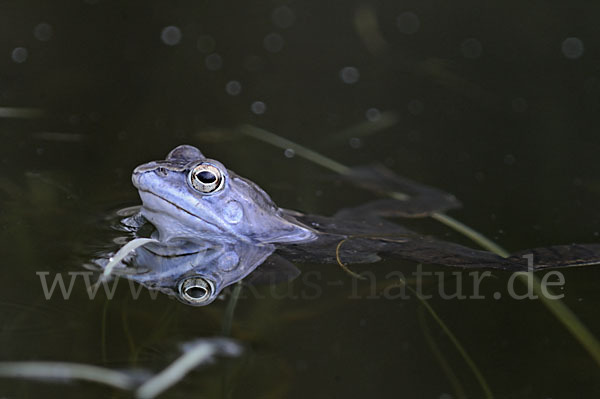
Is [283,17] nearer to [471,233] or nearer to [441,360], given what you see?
[471,233]

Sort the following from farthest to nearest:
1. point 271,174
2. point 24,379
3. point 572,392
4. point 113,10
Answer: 1. point 113,10
2. point 271,174
3. point 572,392
4. point 24,379

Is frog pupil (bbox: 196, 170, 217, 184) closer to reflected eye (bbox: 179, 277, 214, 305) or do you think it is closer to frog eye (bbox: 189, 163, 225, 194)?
frog eye (bbox: 189, 163, 225, 194)

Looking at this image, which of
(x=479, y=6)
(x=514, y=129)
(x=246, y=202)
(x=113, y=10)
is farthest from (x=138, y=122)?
(x=479, y=6)

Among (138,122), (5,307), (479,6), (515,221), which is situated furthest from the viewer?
(479,6)

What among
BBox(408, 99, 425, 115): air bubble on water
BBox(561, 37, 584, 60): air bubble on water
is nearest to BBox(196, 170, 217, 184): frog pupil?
BBox(408, 99, 425, 115): air bubble on water

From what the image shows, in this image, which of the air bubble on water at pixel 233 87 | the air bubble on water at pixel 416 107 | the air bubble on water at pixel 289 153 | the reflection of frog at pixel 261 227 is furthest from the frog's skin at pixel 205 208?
the air bubble on water at pixel 416 107

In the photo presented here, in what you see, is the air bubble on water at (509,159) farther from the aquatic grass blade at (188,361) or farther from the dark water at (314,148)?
the aquatic grass blade at (188,361)

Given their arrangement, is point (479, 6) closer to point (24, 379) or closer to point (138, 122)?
point (138, 122)
